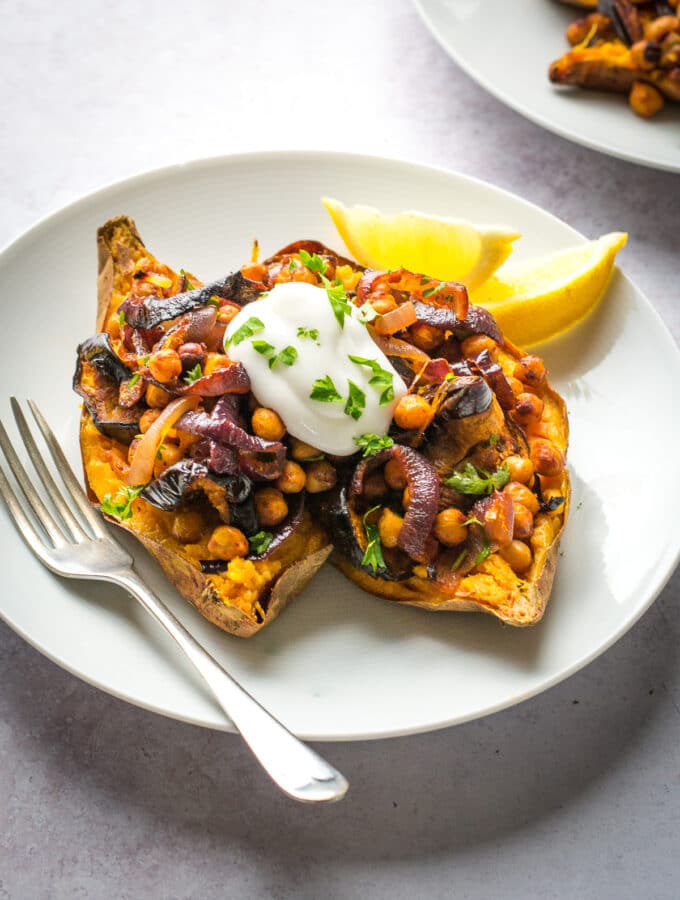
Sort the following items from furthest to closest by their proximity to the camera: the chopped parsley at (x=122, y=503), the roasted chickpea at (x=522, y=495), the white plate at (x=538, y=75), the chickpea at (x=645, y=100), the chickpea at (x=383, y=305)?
the chickpea at (x=645, y=100) → the white plate at (x=538, y=75) → the chickpea at (x=383, y=305) → the roasted chickpea at (x=522, y=495) → the chopped parsley at (x=122, y=503)

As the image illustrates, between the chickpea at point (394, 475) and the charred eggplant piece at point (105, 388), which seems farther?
the charred eggplant piece at point (105, 388)

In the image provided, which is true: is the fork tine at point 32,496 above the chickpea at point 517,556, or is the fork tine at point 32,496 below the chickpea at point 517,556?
above

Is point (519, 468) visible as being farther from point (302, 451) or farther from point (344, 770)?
point (344, 770)

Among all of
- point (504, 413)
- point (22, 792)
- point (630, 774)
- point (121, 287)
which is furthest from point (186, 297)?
point (630, 774)

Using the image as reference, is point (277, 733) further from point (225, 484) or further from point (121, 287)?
point (121, 287)

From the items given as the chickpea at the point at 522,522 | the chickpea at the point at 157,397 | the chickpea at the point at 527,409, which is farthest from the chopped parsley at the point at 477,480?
the chickpea at the point at 157,397

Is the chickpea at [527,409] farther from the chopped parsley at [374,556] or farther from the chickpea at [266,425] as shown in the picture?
the chickpea at [266,425]
